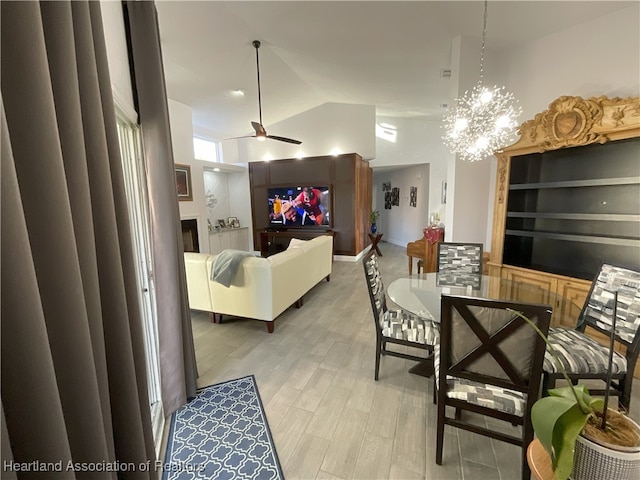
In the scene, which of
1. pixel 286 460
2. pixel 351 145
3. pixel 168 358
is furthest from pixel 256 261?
pixel 351 145

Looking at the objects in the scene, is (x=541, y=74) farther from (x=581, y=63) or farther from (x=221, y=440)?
(x=221, y=440)

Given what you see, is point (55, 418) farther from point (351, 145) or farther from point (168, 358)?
point (351, 145)

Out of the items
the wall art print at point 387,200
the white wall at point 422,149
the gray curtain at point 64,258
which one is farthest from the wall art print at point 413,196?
the gray curtain at point 64,258

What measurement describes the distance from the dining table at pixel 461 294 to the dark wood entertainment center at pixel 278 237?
4.20 meters

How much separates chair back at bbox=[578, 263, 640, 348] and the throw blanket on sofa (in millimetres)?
2943

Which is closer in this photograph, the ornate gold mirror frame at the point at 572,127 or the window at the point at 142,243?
the window at the point at 142,243

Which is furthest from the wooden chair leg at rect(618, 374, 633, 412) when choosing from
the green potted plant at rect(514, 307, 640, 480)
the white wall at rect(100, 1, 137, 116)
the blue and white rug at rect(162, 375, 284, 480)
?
the white wall at rect(100, 1, 137, 116)

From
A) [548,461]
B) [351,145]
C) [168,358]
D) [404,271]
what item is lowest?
[404,271]

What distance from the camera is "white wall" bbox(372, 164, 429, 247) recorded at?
7.71 m

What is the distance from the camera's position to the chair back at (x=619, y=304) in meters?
1.70

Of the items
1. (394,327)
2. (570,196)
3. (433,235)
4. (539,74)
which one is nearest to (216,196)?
(433,235)

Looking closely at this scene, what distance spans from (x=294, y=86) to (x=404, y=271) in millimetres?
4179

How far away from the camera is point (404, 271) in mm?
5676

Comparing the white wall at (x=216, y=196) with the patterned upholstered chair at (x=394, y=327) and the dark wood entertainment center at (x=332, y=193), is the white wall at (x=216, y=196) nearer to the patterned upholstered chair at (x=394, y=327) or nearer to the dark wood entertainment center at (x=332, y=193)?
the dark wood entertainment center at (x=332, y=193)
